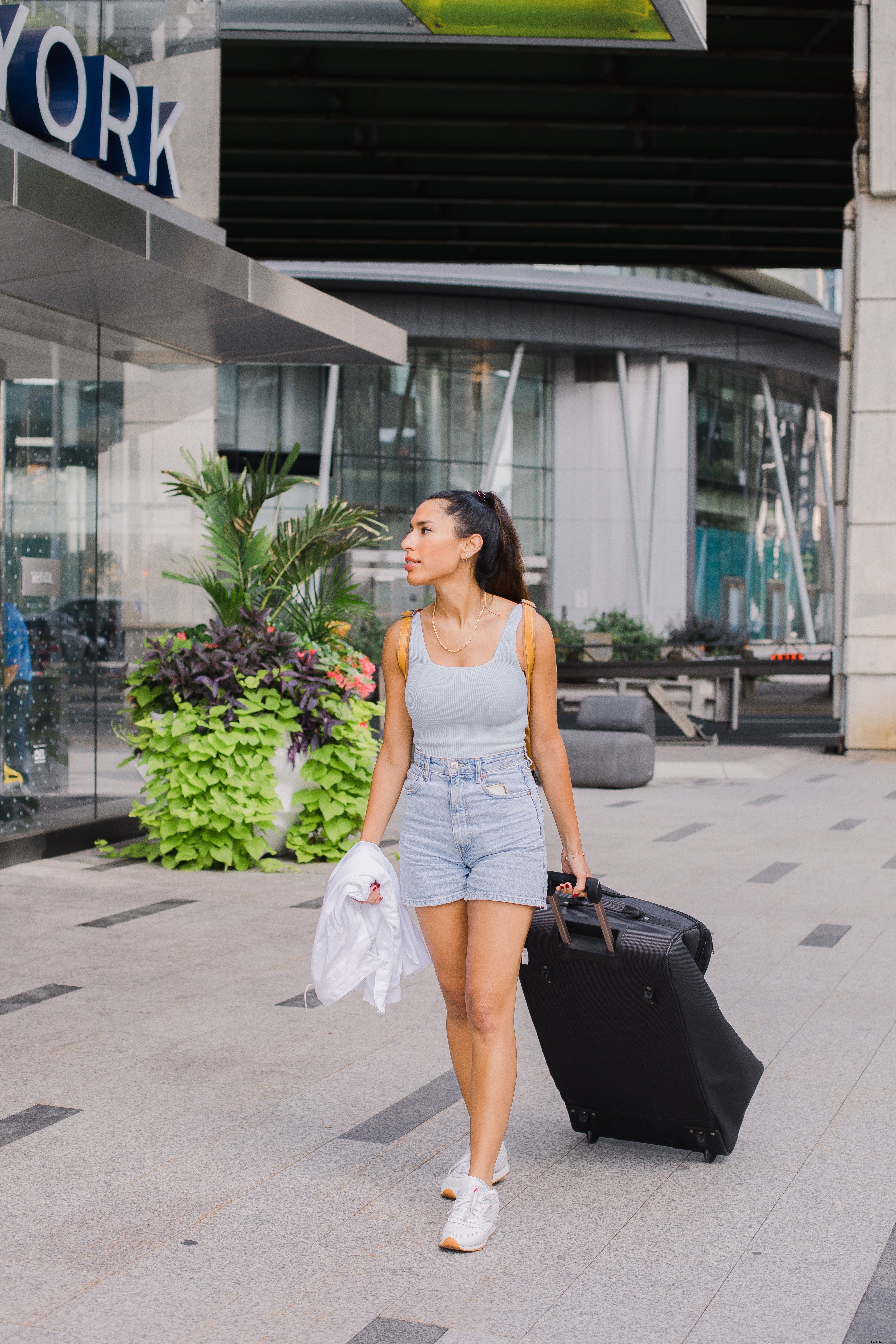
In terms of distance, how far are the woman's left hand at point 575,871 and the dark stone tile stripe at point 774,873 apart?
4.99 metres

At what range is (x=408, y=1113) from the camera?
435cm

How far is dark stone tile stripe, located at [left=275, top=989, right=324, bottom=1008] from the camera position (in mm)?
5602

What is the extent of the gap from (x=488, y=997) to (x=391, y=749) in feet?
2.27

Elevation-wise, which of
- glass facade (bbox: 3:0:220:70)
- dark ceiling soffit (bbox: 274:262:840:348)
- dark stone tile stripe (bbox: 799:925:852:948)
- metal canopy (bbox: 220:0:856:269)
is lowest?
dark stone tile stripe (bbox: 799:925:852:948)

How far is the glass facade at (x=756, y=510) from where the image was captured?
139ft

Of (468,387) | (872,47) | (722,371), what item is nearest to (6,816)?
(872,47)

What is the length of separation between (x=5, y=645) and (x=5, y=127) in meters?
3.47

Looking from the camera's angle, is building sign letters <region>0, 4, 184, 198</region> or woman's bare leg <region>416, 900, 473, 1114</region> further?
building sign letters <region>0, 4, 184, 198</region>

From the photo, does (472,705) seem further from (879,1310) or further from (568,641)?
(568,641)

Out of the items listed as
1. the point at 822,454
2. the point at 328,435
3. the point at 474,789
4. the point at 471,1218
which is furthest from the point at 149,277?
the point at 822,454

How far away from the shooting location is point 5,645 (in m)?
9.27

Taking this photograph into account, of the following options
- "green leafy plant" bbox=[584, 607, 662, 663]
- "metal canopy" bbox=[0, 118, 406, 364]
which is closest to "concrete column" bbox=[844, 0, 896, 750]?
"metal canopy" bbox=[0, 118, 406, 364]

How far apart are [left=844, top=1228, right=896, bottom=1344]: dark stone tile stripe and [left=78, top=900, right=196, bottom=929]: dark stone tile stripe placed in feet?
15.3

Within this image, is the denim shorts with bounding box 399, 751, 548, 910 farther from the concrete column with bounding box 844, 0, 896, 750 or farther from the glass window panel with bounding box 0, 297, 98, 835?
the concrete column with bounding box 844, 0, 896, 750
